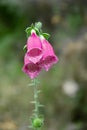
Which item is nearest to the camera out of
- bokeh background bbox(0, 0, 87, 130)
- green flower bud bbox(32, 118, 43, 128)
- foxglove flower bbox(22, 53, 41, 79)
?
foxglove flower bbox(22, 53, 41, 79)

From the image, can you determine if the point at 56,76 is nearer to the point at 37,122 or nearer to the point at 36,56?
the point at 37,122

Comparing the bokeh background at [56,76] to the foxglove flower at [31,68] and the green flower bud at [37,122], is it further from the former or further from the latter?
the foxglove flower at [31,68]

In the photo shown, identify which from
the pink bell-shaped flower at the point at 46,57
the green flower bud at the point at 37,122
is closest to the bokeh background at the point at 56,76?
the green flower bud at the point at 37,122

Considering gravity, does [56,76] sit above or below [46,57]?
above

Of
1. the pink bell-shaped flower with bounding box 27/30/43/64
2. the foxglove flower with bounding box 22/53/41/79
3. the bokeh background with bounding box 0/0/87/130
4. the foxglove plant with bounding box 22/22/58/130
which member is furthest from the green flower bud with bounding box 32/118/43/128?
the bokeh background with bounding box 0/0/87/130

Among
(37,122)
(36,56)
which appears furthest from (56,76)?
(36,56)

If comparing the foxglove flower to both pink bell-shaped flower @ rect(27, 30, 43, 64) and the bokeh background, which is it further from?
the bokeh background

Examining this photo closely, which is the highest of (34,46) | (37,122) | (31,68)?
(34,46)

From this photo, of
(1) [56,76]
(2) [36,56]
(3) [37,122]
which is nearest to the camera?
(2) [36,56]
